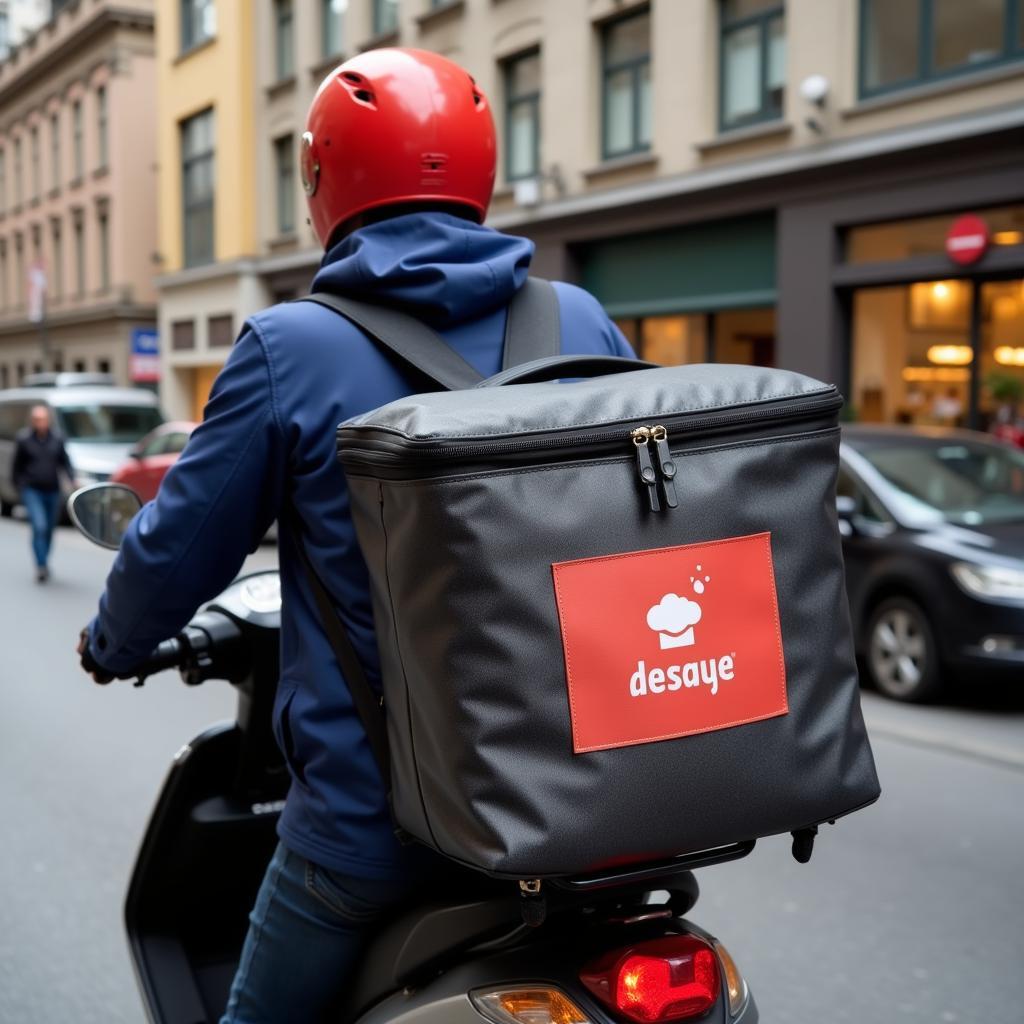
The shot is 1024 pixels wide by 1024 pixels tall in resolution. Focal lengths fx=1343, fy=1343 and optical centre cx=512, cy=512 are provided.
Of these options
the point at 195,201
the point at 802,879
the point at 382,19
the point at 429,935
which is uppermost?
the point at 382,19

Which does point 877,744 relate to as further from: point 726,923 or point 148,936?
point 148,936

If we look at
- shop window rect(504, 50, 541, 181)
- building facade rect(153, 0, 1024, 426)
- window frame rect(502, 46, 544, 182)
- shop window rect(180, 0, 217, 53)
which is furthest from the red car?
shop window rect(180, 0, 217, 53)

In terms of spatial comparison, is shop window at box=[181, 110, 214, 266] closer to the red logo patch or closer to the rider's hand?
the rider's hand

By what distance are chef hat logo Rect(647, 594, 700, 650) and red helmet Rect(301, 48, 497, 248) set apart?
743mm

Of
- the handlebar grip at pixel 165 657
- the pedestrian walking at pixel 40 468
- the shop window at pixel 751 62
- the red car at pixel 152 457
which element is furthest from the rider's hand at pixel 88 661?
the shop window at pixel 751 62

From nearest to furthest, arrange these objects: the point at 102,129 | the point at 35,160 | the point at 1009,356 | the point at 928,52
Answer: the point at 1009,356, the point at 928,52, the point at 102,129, the point at 35,160

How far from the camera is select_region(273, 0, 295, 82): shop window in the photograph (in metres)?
26.1

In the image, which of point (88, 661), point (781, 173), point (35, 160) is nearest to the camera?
point (88, 661)

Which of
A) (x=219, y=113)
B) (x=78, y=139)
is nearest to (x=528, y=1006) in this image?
(x=219, y=113)

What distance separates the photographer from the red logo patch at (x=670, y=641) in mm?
1481

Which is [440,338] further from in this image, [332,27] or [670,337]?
[332,27]

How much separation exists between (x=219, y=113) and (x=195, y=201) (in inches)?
106

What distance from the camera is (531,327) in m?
1.92

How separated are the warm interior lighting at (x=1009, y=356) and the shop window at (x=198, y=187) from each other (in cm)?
1991
